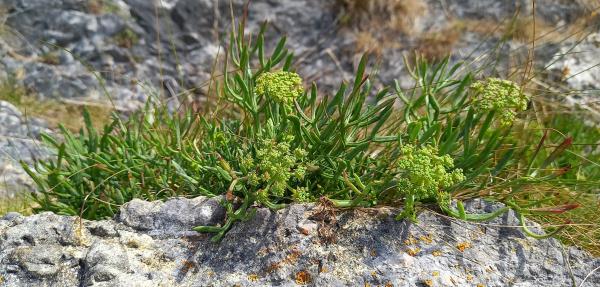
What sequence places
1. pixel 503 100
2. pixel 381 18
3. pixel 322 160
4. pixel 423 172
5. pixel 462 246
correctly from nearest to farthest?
pixel 423 172, pixel 503 100, pixel 462 246, pixel 322 160, pixel 381 18

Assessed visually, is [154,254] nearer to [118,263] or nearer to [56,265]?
[118,263]

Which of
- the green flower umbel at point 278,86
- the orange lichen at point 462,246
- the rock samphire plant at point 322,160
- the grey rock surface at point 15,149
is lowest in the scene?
the grey rock surface at point 15,149

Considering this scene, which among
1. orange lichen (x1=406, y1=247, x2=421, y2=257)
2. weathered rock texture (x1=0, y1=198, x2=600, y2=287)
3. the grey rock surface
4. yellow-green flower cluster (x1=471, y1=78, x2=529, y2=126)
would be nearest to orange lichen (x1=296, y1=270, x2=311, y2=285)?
weathered rock texture (x1=0, y1=198, x2=600, y2=287)

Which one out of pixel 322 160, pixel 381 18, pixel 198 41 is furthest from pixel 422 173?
pixel 381 18

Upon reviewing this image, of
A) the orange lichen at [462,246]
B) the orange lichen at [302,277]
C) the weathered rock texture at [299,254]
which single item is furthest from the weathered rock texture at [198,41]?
the orange lichen at [302,277]

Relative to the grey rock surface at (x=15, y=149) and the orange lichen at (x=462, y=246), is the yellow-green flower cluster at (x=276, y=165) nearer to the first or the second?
the orange lichen at (x=462, y=246)

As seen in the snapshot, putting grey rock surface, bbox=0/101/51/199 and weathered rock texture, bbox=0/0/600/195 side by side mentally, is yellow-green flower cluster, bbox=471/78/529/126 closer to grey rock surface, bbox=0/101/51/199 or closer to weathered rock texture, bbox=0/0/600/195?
grey rock surface, bbox=0/101/51/199

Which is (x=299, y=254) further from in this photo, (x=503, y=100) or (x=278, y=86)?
(x=503, y=100)
